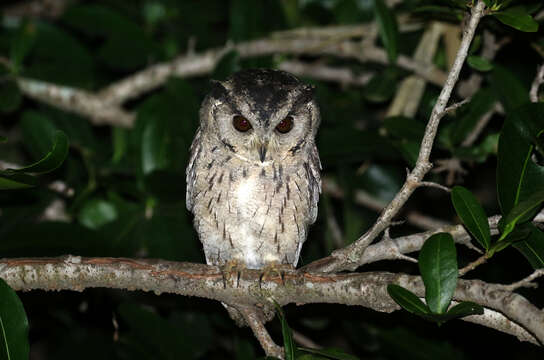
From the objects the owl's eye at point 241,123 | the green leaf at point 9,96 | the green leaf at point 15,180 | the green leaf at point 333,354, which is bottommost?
the green leaf at point 333,354

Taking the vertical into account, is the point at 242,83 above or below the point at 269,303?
above

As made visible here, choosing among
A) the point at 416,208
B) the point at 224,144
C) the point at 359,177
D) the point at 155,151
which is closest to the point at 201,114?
the point at 224,144

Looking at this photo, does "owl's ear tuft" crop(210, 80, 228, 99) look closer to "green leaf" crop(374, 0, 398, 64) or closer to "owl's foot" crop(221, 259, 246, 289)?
"owl's foot" crop(221, 259, 246, 289)

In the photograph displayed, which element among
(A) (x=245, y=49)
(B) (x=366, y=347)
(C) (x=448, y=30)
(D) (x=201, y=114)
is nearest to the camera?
(D) (x=201, y=114)

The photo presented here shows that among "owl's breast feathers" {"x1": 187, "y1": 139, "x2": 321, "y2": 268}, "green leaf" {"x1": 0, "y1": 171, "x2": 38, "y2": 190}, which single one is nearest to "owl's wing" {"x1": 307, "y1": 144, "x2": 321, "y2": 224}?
"owl's breast feathers" {"x1": 187, "y1": 139, "x2": 321, "y2": 268}

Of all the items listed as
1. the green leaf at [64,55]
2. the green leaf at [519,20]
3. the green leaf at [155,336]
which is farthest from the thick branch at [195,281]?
the green leaf at [64,55]

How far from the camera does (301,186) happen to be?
287cm

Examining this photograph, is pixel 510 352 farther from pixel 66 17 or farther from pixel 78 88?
pixel 66 17

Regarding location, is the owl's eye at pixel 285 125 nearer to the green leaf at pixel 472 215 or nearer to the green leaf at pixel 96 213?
the green leaf at pixel 472 215

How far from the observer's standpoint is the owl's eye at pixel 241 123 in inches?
111

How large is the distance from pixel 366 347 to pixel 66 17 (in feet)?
9.55

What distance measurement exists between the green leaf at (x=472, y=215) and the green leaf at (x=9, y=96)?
2722mm

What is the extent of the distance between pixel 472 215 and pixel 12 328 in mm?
1596

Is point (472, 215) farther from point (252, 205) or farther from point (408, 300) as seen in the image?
point (252, 205)
